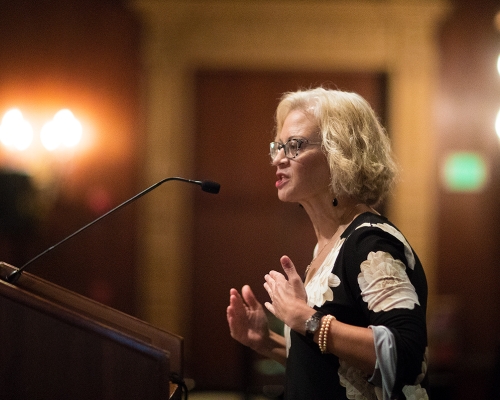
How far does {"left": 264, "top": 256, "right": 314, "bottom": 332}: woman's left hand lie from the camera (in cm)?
129

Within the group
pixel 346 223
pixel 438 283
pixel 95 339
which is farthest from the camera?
pixel 438 283

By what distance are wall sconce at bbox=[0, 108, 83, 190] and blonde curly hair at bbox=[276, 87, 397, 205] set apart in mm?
2845

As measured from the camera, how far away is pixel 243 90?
4664 millimetres

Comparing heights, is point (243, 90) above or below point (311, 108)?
above

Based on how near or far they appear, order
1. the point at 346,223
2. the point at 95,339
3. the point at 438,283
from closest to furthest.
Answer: the point at 95,339, the point at 346,223, the point at 438,283

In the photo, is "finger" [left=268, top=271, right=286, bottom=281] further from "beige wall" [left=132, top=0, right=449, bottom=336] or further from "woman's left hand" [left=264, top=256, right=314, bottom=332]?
"beige wall" [left=132, top=0, right=449, bottom=336]

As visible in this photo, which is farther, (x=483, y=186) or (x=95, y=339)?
(x=483, y=186)

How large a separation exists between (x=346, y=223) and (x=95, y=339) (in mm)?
689

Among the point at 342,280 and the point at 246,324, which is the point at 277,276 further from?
the point at 246,324

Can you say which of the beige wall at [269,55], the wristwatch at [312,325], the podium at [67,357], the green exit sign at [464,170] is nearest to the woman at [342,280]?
the wristwatch at [312,325]

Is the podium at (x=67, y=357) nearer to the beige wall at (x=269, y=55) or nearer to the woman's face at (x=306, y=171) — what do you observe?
the woman's face at (x=306, y=171)

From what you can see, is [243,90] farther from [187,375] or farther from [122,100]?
[187,375]

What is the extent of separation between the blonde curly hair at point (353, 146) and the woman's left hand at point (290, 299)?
0.93 ft

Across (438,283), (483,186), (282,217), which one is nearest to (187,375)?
(282,217)
